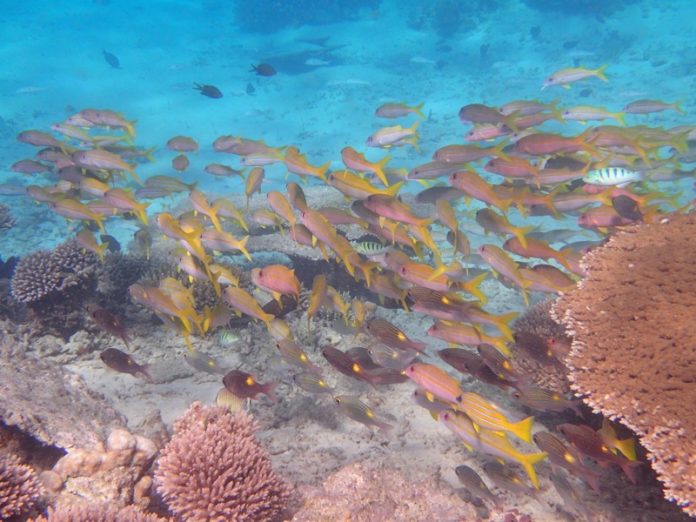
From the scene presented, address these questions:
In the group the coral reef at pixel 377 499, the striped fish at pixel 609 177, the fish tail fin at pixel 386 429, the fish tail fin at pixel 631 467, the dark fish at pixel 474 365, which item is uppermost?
the striped fish at pixel 609 177

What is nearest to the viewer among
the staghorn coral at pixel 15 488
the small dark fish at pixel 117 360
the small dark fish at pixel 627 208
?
the staghorn coral at pixel 15 488

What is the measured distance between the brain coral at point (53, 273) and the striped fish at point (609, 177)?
7798 millimetres

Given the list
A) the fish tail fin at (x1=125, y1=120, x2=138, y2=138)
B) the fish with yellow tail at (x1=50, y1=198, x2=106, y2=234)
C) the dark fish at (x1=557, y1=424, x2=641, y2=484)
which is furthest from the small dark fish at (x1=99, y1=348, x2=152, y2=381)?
the fish tail fin at (x1=125, y1=120, x2=138, y2=138)

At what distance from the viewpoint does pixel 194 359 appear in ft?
16.0

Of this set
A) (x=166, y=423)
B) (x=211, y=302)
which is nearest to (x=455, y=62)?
(x=211, y=302)

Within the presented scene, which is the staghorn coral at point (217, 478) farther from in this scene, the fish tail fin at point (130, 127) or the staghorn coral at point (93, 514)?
the fish tail fin at point (130, 127)

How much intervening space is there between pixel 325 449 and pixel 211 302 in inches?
124

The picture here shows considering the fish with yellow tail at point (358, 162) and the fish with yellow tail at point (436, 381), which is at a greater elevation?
the fish with yellow tail at point (358, 162)

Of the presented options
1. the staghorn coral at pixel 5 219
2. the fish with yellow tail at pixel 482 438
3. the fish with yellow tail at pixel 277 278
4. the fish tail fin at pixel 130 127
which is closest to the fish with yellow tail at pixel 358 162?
the fish with yellow tail at pixel 277 278

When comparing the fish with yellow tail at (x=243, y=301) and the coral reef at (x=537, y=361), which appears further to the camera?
the coral reef at (x=537, y=361)

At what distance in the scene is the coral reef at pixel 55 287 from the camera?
6434 millimetres

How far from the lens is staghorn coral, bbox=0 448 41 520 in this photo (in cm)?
266

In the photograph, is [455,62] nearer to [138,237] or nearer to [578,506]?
[138,237]

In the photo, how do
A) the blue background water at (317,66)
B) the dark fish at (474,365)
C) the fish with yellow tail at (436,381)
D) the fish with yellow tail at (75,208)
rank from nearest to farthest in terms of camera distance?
the fish with yellow tail at (436,381)
the dark fish at (474,365)
the fish with yellow tail at (75,208)
the blue background water at (317,66)
